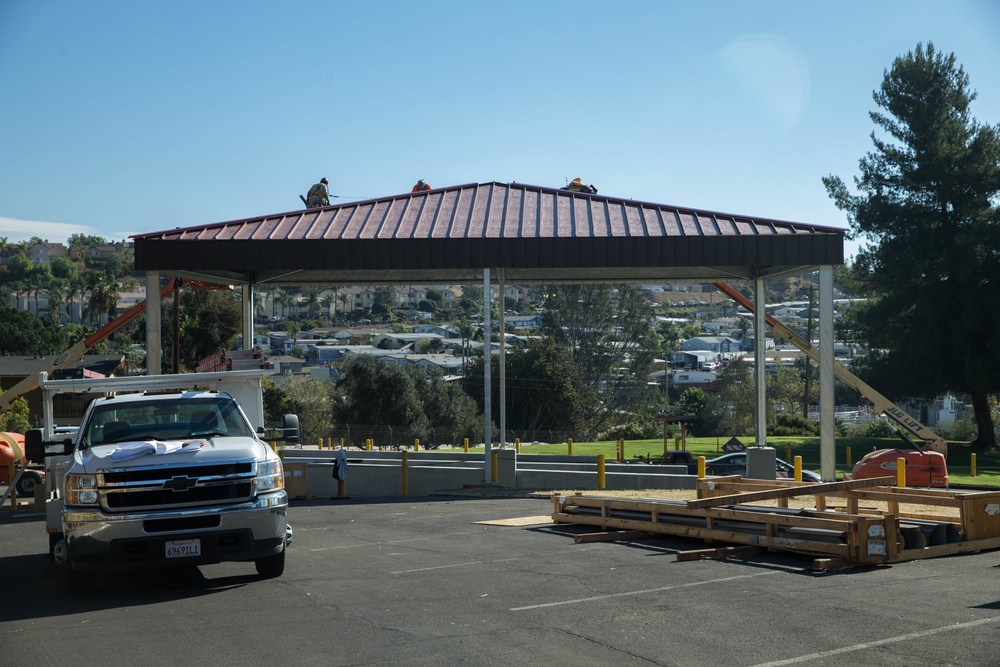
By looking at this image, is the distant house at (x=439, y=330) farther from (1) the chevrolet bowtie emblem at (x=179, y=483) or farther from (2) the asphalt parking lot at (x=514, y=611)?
(1) the chevrolet bowtie emblem at (x=179, y=483)

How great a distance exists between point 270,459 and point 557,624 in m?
3.72

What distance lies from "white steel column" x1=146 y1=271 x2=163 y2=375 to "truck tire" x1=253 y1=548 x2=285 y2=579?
12.9 metres

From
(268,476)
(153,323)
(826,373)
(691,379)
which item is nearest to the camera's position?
(268,476)

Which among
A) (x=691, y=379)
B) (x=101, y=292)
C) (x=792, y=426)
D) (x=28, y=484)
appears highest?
(x=101, y=292)

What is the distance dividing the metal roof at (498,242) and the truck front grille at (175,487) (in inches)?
538

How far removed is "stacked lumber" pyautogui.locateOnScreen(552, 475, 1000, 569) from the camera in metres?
11.3

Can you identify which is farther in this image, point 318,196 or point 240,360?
point 318,196

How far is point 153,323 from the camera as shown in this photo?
23.4m

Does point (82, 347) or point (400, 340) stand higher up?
point (400, 340)

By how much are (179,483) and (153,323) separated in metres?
14.6

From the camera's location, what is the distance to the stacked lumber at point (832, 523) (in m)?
11.3

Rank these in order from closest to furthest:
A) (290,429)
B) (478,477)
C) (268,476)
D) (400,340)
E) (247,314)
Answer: (268,476), (290,429), (478,477), (247,314), (400,340)

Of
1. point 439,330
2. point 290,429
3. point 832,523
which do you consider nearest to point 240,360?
point 290,429

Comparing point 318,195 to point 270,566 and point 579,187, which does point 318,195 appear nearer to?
point 579,187
